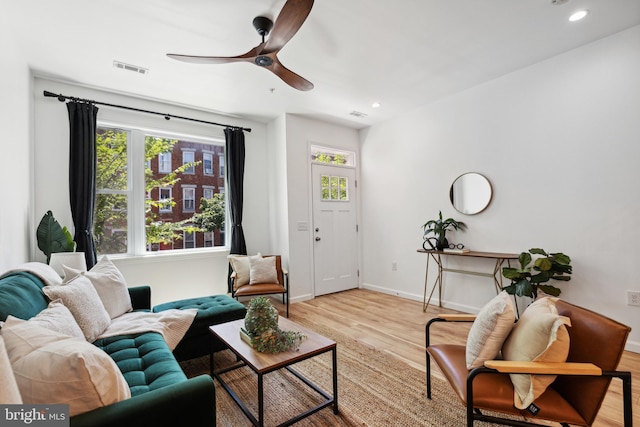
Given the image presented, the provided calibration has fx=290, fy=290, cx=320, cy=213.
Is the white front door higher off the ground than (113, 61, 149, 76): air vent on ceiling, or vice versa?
(113, 61, 149, 76): air vent on ceiling

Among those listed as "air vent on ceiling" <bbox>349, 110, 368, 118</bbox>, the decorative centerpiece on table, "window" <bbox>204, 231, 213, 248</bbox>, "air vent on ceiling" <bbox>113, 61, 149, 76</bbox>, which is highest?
"air vent on ceiling" <bbox>113, 61, 149, 76</bbox>

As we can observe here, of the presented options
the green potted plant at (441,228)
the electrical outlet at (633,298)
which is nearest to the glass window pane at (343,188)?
the green potted plant at (441,228)

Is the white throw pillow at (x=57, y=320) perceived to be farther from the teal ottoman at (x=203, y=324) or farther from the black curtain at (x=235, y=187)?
the black curtain at (x=235, y=187)

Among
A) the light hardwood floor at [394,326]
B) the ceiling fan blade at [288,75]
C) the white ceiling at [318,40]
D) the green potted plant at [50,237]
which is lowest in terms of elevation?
the light hardwood floor at [394,326]

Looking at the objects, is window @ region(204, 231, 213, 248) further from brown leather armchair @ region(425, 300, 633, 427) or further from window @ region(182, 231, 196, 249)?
brown leather armchair @ region(425, 300, 633, 427)

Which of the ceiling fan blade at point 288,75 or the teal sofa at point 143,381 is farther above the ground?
the ceiling fan blade at point 288,75

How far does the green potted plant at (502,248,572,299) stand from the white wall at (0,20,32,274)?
14.2 ft

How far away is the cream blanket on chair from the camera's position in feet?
6.84

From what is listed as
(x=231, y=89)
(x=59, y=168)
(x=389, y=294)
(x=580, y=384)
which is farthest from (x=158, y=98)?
(x=580, y=384)

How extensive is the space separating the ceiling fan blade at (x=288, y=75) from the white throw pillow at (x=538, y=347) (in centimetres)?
242

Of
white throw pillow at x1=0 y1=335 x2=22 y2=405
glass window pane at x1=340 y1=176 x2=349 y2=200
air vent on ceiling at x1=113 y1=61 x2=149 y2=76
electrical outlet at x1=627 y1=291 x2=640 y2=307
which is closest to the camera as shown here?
white throw pillow at x1=0 y1=335 x2=22 y2=405

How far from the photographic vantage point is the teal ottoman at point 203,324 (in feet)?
7.88

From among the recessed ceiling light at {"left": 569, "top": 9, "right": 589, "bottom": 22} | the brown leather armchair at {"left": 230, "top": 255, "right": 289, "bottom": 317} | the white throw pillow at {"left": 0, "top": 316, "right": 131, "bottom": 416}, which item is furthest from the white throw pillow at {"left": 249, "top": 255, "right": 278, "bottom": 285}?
the recessed ceiling light at {"left": 569, "top": 9, "right": 589, "bottom": 22}

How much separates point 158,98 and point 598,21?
4.66m
